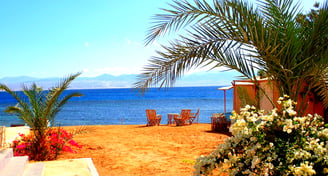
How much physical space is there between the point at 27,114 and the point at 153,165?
2799mm

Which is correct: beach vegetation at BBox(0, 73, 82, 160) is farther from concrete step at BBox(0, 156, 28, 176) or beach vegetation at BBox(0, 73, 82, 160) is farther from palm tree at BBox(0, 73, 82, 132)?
concrete step at BBox(0, 156, 28, 176)

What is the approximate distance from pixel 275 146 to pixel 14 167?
12.0ft

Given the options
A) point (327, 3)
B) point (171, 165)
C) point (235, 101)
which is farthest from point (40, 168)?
point (235, 101)

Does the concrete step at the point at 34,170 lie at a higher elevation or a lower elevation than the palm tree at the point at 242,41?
lower

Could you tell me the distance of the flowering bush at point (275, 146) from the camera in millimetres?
2707

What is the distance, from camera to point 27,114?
6.23m

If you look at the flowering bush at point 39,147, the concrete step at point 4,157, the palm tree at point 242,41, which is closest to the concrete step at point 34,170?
the concrete step at point 4,157

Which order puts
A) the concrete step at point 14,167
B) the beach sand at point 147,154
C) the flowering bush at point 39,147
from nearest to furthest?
the concrete step at point 14,167 → the beach sand at point 147,154 → the flowering bush at point 39,147

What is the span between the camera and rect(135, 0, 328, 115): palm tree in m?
3.46

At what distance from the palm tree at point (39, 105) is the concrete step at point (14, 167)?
1449mm

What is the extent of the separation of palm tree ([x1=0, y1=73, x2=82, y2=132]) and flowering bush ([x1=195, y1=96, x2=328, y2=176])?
4177mm

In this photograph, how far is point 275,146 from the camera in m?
2.88

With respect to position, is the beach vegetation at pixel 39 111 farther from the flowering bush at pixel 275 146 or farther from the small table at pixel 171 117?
the small table at pixel 171 117

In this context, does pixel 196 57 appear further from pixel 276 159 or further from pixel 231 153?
pixel 276 159
